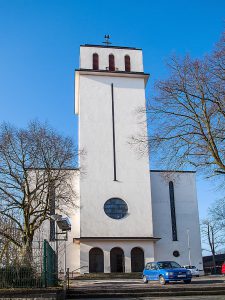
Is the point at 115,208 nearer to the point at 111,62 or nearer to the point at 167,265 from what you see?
the point at 111,62

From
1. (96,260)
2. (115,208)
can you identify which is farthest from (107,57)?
(96,260)

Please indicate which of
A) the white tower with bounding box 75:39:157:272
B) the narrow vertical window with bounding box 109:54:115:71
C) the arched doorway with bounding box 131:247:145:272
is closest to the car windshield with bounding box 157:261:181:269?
the white tower with bounding box 75:39:157:272

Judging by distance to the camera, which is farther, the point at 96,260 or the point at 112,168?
the point at 112,168

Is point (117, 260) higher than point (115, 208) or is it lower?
lower

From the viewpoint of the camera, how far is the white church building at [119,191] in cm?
4103

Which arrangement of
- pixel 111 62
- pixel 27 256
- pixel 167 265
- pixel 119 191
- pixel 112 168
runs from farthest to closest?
1. pixel 111 62
2. pixel 112 168
3. pixel 119 191
4. pixel 167 265
5. pixel 27 256

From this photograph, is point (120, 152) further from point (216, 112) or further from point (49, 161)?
point (216, 112)

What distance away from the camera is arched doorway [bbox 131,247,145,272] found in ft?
137

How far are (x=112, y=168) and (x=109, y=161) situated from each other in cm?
85

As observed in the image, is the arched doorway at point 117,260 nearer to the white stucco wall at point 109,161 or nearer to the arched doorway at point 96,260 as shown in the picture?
the arched doorway at point 96,260

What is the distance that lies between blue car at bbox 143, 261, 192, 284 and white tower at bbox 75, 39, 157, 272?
56.0ft

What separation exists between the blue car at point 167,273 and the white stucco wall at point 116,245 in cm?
1670

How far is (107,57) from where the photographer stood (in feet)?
156

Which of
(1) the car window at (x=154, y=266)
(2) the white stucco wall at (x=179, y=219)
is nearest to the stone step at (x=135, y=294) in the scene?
(1) the car window at (x=154, y=266)
